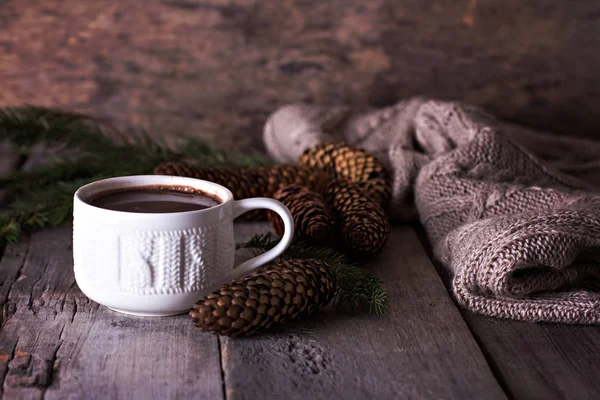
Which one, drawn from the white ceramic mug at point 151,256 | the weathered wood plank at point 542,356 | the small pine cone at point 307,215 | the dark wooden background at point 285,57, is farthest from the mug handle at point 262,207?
the dark wooden background at point 285,57

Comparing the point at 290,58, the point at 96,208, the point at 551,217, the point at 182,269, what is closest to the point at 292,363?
the point at 182,269

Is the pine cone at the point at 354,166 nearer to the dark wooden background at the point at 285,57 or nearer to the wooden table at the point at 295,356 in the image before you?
the wooden table at the point at 295,356

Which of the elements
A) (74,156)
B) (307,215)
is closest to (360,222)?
(307,215)

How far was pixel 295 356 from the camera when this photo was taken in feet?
2.36

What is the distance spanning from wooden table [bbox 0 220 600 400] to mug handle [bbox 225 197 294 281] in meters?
0.09

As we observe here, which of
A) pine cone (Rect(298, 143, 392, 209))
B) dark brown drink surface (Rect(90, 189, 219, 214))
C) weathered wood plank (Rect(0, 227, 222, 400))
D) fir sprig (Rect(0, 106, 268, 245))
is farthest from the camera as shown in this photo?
fir sprig (Rect(0, 106, 268, 245))

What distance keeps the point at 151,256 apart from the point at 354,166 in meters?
0.48

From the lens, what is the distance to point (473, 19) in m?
1.53

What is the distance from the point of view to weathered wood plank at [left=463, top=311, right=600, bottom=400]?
27.0 inches

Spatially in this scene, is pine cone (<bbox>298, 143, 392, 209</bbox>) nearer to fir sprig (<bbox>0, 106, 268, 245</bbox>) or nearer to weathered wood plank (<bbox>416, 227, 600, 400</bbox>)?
fir sprig (<bbox>0, 106, 268, 245</bbox>)

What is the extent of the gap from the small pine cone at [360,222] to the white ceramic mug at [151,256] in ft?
0.70

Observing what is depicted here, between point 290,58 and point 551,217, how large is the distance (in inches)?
33.8

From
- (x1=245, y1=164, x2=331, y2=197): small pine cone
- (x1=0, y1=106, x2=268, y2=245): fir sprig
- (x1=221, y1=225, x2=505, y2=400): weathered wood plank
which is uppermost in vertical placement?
(x1=221, y1=225, x2=505, y2=400): weathered wood plank

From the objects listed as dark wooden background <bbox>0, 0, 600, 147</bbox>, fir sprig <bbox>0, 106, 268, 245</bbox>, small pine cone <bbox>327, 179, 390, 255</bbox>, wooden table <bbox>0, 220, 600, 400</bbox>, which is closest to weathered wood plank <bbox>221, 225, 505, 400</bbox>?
wooden table <bbox>0, 220, 600, 400</bbox>
